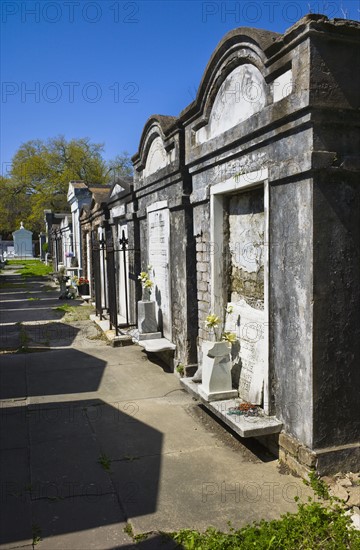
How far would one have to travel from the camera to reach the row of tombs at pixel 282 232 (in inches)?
148

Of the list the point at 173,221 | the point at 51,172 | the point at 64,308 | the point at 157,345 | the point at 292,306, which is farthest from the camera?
the point at 51,172

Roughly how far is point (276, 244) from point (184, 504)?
2.38m

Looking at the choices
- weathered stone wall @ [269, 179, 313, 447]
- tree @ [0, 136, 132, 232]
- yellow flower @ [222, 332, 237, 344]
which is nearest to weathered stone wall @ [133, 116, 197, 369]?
yellow flower @ [222, 332, 237, 344]

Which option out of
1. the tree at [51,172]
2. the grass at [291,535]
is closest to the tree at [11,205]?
the tree at [51,172]

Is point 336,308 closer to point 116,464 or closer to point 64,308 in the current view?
point 116,464

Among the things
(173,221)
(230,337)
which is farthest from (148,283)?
(230,337)

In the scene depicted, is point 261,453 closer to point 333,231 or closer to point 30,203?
point 333,231

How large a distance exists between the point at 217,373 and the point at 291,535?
2.00 meters

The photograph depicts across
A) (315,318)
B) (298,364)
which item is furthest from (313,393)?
(315,318)

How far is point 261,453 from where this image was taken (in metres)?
4.54

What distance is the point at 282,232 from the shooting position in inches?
163

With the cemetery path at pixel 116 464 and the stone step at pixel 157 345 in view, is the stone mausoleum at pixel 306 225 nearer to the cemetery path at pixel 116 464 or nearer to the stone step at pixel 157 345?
the cemetery path at pixel 116 464

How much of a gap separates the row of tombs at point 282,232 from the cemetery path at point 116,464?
0.41 metres

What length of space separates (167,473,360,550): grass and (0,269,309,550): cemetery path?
15 centimetres
